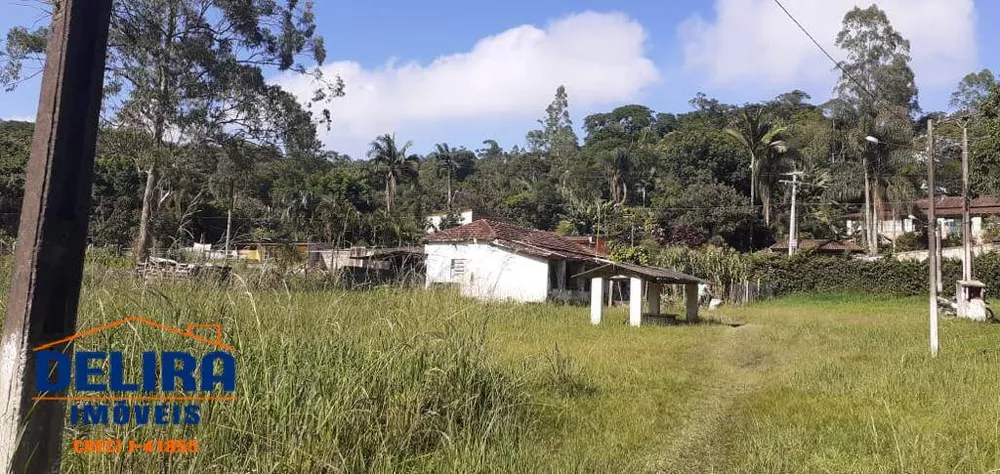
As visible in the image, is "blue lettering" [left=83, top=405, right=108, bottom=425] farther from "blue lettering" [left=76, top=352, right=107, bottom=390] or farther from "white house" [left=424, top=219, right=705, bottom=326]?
"white house" [left=424, top=219, right=705, bottom=326]

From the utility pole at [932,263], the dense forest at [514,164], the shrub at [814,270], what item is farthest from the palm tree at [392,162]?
the utility pole at [932,263]

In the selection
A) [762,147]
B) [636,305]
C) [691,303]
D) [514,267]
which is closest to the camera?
[636,305]

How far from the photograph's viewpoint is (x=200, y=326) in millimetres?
4098

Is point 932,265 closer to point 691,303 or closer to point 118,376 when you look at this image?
point 691,303

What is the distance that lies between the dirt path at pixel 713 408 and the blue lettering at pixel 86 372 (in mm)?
3608

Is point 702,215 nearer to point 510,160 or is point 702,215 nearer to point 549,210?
point 549,210

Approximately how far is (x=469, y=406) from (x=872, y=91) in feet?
140

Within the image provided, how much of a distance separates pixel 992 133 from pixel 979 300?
526cm

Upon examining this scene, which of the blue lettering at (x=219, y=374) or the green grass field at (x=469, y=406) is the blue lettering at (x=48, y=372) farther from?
the blue lettering at (x=219, y=374)

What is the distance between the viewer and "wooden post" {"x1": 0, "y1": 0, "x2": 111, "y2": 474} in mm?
2340

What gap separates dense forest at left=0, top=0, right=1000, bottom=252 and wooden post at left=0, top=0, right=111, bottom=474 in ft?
11.1

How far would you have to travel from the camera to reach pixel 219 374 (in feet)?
12.4

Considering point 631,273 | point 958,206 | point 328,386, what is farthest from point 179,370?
point 958,206

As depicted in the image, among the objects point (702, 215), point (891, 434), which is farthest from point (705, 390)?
point (702, 215)
